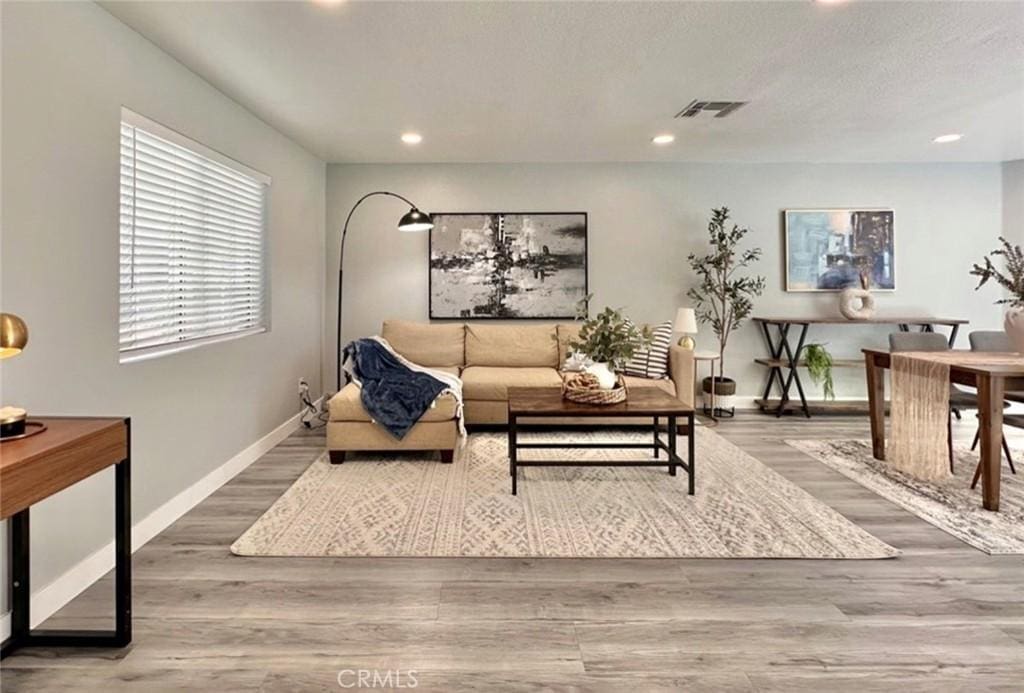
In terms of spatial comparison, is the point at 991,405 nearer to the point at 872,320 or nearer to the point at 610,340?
the point at 610,340

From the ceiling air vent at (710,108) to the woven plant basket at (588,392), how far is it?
196 centimetres

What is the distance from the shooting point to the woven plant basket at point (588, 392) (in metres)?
3.38

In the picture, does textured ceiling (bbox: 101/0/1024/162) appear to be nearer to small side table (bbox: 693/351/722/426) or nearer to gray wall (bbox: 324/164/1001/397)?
gray wall (bbox: 324/164/1001/397)

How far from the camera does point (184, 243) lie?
3.18 m

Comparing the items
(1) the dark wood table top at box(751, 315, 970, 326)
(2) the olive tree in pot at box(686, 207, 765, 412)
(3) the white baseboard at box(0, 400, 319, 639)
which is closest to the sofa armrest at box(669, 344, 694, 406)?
(2) the olive tree in pot at box(686, 207, 765, 412)

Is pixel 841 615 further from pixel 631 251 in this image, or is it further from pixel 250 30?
pixel 631 251

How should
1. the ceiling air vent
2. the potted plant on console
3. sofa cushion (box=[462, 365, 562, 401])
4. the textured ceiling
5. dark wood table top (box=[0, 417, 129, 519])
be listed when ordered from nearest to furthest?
dark wood table top (box=[0, 417, 129, 519]) < the textured ceiling < the potted plant on console < the ceiling air vent < sofa cushion (box=[462, 365, 562, 401])

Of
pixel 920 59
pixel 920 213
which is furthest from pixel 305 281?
pixel 920 213

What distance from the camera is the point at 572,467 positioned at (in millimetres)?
3781

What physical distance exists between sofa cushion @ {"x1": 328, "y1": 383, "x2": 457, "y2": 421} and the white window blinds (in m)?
0.81

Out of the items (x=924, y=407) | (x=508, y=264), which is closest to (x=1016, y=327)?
(x=924, y=407)

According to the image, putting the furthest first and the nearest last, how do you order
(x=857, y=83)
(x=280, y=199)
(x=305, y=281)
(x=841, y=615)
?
(x=305, y=281), (x=280, y=199), (x=857, y=83), (x=841, y=615)

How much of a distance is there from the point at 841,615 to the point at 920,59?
2894 millimetres

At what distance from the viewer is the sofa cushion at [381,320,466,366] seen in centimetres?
520
